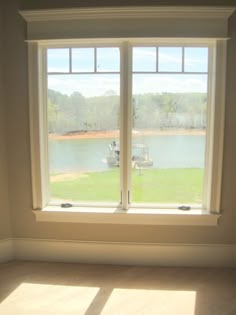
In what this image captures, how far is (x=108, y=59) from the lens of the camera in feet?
9.81

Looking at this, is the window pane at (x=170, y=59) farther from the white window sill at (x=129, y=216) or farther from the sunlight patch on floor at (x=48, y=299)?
the sunlight patch on floor at (x=48, y=299)

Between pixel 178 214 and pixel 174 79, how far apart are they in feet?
4.31

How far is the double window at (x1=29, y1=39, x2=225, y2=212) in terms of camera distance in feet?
9.67

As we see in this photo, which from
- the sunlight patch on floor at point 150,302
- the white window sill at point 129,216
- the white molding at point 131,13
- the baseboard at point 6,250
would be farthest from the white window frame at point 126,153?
the sunlight patch on floor at point 150,302

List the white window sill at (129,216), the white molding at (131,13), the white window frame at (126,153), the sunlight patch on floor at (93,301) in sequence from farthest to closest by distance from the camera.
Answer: the white window sill at (129,216)
the white window frame at (126,153)
the white molding at (131,13)
the sunlight patch on floor at (93,301)

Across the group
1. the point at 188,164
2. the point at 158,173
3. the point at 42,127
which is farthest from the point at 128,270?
the point at 42,127

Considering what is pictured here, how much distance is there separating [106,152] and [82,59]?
946 mm

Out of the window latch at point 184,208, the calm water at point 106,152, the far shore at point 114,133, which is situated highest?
the far shore at point 114,133

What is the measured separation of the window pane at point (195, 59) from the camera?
2.93 metres

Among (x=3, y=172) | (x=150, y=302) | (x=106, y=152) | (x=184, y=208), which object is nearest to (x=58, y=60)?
(x=106, y=152)

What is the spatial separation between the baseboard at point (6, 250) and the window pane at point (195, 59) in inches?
98.5

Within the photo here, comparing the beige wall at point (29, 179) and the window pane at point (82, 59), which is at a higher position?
the window pane at point (82, 59)

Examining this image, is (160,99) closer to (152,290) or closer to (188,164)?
(188,164)

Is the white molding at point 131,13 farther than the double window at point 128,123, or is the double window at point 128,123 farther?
the double window at point 128,123
